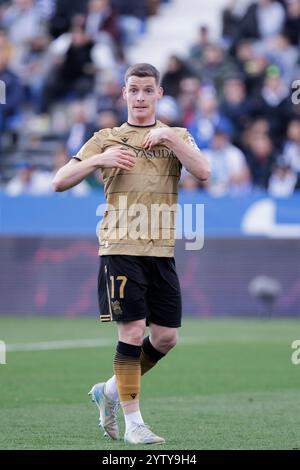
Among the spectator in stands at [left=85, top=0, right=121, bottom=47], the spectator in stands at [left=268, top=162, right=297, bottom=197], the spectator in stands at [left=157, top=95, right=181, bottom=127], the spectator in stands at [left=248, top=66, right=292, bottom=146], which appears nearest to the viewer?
the spectator in stands at [left=268, top=162, right=297, bottom=197]

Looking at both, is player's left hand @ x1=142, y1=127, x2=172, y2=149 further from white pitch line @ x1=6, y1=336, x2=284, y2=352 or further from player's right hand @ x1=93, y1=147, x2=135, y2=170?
white pitch line @ x1=6, y1=336, x2=284, y2=352

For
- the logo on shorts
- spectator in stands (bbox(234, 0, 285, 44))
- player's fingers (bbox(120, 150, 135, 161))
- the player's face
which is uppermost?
spectator in stands (bbox(234, 0, 285, 44))

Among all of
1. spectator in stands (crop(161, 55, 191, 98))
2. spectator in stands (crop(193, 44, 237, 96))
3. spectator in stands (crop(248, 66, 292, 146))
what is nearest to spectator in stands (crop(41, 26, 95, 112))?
spectator in stands (crop(161, 55, 191, 98))

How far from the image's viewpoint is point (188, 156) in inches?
280

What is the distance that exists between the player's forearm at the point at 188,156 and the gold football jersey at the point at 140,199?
156mm

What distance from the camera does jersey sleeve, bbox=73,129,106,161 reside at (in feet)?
23.8

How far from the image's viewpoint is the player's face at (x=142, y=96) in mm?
7156

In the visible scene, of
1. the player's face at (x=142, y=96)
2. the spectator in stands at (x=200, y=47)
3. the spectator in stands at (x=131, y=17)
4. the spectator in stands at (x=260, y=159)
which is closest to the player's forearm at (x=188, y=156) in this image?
the player's face at (x=142, y=96)

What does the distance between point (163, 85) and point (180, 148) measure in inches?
538

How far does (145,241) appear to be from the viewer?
284 inches

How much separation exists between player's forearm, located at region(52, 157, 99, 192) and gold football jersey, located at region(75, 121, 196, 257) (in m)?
0.13

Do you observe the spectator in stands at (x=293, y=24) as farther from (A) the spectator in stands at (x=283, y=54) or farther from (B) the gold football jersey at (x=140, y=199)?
(B) the gold football jersey at (x=140, y=199)
